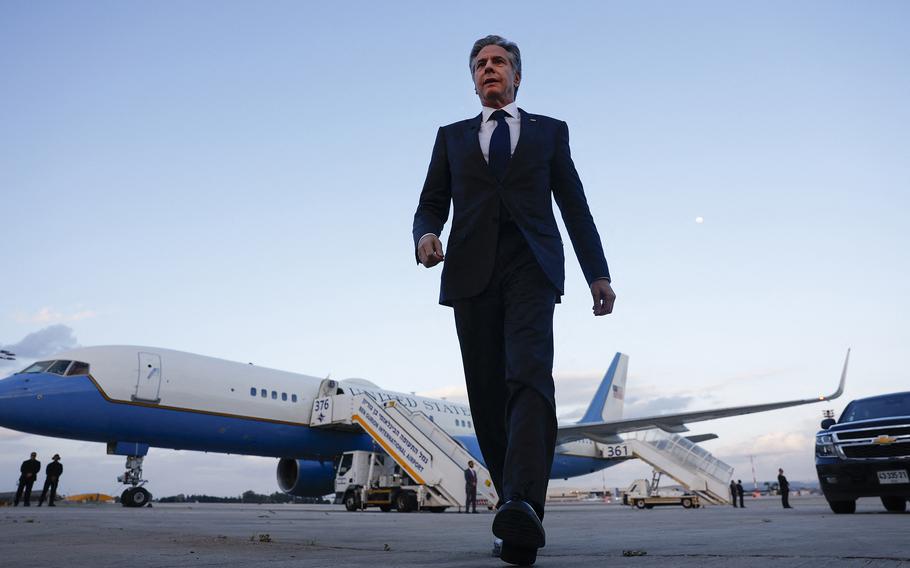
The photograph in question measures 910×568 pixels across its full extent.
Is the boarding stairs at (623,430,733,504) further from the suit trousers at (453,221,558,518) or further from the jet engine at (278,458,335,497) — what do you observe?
the suit trousers at (453,221,558,518)

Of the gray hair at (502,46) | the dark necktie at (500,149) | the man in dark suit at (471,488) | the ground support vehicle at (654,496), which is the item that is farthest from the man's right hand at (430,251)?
the ground support vehicle at (654,496)

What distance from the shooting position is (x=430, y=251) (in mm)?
2834

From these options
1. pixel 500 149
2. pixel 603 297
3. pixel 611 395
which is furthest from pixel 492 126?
pixel 611 395

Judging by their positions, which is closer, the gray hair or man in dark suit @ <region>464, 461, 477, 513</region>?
the gray hair

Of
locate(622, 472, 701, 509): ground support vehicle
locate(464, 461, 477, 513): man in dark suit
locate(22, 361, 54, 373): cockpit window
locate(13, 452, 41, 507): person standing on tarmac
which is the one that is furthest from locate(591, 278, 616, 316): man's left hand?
locate(622, 472, 701, 509): ground support vehicle

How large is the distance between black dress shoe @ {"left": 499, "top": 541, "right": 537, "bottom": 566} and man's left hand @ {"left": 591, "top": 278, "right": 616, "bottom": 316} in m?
1.15

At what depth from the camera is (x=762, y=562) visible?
2.00m

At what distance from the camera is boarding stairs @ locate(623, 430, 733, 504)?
23.1 meters

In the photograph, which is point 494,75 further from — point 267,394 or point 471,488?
point 267,394

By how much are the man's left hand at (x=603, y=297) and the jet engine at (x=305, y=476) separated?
57.0 feet

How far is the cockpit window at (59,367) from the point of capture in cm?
1417

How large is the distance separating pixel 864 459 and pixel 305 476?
1485 centimetres

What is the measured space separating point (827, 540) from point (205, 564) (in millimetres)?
2608

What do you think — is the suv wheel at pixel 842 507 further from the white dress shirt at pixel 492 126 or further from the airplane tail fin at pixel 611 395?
the airplane tail fin at pixel 611 395
